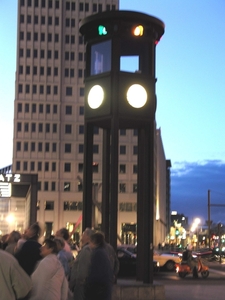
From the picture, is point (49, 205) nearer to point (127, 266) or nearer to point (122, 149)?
point (122, 149)

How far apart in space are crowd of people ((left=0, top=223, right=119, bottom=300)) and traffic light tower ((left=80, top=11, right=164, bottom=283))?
363cm

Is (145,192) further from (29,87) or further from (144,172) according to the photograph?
(29,87)

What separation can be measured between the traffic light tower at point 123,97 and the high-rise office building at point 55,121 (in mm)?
A: 85451

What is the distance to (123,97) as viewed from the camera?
15.3 meters

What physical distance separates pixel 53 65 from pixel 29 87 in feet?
19.2

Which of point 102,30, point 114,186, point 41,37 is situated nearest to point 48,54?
point 41,37

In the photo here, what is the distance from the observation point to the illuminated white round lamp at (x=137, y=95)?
1545 cm

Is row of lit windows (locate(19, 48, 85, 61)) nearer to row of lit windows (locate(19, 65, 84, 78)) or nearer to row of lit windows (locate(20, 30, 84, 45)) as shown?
row of lit windows (locate(20, 30, 84, 45))

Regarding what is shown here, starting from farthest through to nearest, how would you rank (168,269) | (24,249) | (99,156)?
1. (99,156)
2. (168,269)
3. (24,249)

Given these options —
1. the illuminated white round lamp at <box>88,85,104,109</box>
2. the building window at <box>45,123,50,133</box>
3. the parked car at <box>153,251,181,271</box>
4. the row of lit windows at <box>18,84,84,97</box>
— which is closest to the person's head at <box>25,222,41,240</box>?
the illuminated white round lamp at <box>88,85,104,109</box>

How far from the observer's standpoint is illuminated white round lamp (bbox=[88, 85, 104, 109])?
15609mm

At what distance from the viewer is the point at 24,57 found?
10612cm

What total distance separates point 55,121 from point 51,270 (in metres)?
99.4

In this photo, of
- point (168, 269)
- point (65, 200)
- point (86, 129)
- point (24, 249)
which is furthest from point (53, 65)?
point (24, 249)
